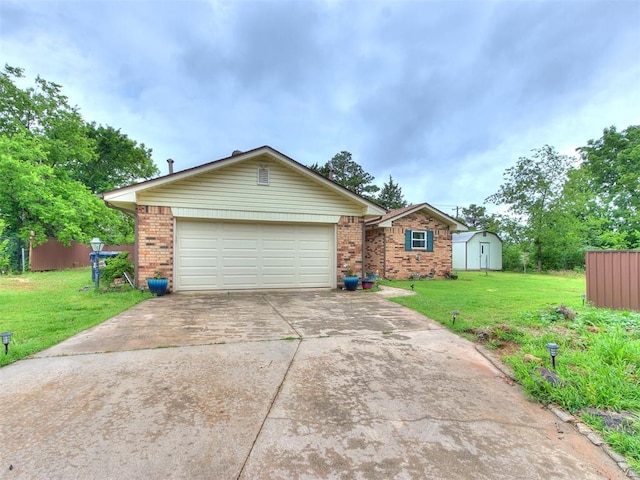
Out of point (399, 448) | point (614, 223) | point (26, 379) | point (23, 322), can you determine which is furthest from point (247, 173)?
point (614, 223)

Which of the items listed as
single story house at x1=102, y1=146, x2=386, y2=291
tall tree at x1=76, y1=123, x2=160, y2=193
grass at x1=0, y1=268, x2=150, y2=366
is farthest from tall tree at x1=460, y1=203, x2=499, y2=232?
grass at x1=0, y1=268, x2=150, y2=366

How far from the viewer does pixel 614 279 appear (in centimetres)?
628

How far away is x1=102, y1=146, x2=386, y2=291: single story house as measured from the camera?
27.1 feet

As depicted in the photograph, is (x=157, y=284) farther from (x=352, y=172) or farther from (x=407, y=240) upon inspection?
(x=352, y=172)

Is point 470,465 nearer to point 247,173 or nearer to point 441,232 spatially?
point 247,173

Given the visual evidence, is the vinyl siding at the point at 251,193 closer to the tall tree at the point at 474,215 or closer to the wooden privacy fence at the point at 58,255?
the wooden privacy fence at the point at 58,255

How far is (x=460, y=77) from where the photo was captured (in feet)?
41.2

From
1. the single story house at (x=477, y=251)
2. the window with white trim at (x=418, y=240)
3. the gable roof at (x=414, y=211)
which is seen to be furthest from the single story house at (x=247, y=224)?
the single story house at (x=477, y=251)

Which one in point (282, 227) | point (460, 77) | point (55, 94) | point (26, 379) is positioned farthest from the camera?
point (55, 94)

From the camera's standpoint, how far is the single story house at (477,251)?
22312 mm

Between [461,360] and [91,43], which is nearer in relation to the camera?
[461,360]

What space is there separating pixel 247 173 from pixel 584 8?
1088 centimetres

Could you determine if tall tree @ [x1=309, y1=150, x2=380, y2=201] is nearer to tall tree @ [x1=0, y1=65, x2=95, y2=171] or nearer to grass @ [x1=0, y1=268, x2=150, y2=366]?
tall tree @ [x1=0, y1=65, x2=95, y2=171]

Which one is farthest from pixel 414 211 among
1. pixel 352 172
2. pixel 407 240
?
pixel 352 172
